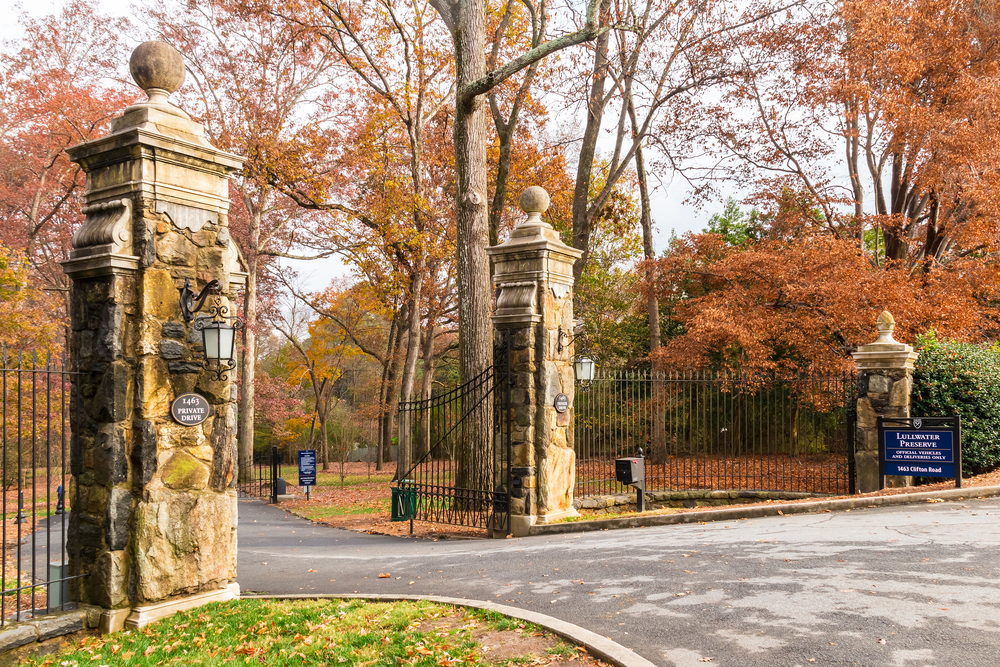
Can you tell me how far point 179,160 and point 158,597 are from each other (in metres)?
3.51

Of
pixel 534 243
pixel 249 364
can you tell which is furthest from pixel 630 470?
pixel 249 364

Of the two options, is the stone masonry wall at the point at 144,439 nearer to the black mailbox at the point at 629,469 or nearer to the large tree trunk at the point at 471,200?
the black mailbox at the point at 629,469

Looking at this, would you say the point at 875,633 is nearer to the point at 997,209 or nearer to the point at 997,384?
the point at 997,384

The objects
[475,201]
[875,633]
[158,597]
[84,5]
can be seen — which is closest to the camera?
[875,633]

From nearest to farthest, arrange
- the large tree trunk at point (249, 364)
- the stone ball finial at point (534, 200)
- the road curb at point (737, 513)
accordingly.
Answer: the road curb at point (737, 513) < the stone ball finial at point (534, 200) < the large tree trunk at point (249, 364)

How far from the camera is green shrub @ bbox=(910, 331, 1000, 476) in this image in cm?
1195

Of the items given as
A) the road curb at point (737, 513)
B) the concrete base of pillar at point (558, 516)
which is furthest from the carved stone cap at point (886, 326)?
the concrete base of pillar at point (558, 516)

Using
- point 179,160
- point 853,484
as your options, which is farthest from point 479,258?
point 853,484

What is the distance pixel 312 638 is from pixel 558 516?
4.61 meters

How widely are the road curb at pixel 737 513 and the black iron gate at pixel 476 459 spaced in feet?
2.66

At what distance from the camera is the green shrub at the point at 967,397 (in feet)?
39.2

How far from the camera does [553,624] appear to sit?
4.88 meters

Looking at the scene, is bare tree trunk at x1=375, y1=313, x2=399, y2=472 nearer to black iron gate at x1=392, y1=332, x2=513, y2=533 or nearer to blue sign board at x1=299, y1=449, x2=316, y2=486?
blue sign board at x1=299, y1=449, x2=316, y2=486

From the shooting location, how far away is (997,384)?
12219mm
